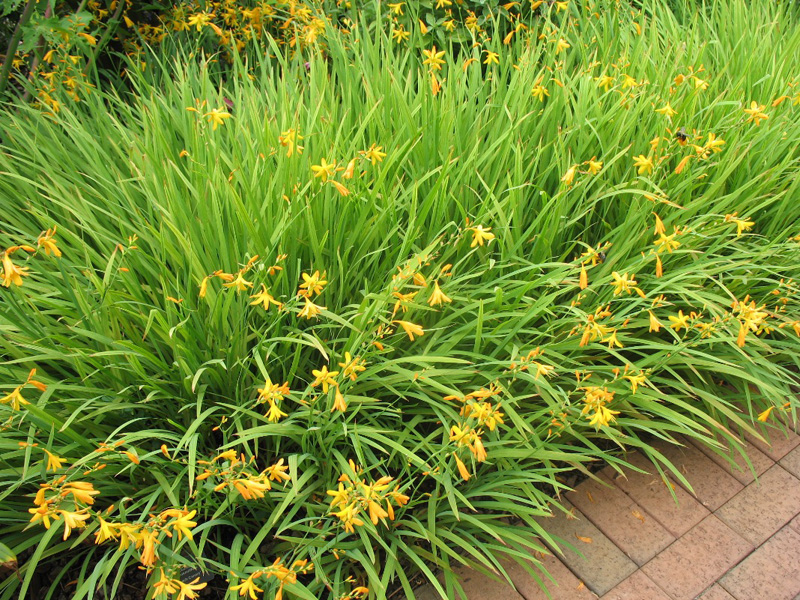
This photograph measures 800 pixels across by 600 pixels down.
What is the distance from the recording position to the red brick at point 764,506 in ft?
6.58

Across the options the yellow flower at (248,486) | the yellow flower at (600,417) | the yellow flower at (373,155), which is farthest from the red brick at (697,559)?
the yellow flower at (373,155)

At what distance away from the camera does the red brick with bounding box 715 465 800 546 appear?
2006 mm

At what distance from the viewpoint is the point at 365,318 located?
169 centimetres

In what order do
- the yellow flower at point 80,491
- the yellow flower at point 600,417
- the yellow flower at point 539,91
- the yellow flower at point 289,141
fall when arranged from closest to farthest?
the yellow flower at point 80,491
the yellow flower at point 600,417
the yellow flower at point 289,141
the yellow flower at point 539,91

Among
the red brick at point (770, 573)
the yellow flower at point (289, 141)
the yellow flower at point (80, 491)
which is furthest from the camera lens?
the yellow flower at point (289, 141)

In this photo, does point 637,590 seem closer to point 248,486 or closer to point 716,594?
point 716,594

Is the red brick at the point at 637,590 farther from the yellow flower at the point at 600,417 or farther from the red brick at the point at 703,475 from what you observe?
the yellow flower at the point at 600,417

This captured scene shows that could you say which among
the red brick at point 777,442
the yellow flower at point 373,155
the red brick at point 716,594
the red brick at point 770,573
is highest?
the yellow flower at point 373,155

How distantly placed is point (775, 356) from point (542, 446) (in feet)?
3.60

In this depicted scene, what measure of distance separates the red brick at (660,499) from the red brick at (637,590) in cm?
20

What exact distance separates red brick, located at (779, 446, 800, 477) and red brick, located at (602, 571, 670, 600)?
689 mm

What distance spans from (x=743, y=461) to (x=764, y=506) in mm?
175

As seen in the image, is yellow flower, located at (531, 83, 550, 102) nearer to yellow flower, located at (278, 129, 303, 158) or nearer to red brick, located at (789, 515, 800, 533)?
yellow flower, located at (278, 129, 303, 158)

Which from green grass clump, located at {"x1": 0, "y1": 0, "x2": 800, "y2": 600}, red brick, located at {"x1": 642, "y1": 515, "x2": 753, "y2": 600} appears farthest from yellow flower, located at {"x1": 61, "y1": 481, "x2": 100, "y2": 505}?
red brick, located at {"x1": 642, "y1": 515, "x2": 753, "y2": 600}
